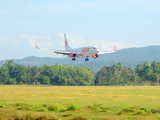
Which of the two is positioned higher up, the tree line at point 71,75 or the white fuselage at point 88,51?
the white fuselage at point 88,51

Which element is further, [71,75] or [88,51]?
[71,75]

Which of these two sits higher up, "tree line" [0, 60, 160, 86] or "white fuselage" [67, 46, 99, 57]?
"white fuselage" [67, 46, 99, 57]

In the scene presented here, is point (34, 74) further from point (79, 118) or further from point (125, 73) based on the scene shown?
point (79, 118)

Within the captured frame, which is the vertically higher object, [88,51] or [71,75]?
[88,51]

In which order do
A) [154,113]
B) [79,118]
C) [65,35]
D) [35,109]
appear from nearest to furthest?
[79,118]
[154,113]
[35,109]
[65,35]

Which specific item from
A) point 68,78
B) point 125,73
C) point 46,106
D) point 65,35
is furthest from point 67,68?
point 46,106

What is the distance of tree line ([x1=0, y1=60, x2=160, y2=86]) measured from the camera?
500 feet

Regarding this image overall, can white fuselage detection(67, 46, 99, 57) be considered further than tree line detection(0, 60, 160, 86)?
No

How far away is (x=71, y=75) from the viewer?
16350cm

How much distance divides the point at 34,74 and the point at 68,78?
13.5 meters

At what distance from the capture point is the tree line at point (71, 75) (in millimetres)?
152250

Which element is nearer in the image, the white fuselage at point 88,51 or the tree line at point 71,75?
the white fuselage at point 88,51

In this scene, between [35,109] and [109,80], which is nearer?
[35,109]

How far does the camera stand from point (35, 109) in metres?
40.5
